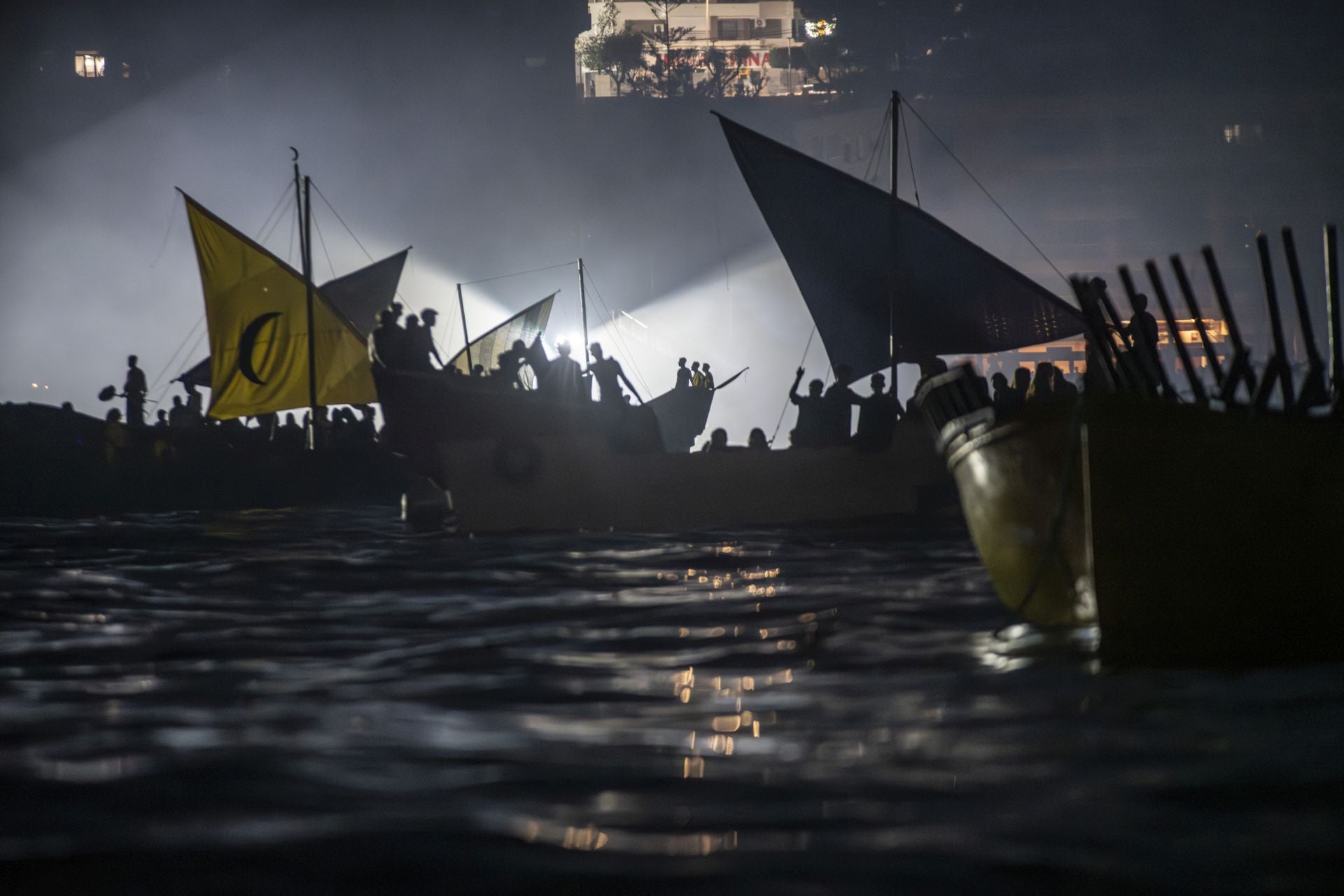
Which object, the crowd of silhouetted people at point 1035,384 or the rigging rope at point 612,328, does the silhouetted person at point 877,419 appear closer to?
the crowd of silhouetted people at point 1035,384

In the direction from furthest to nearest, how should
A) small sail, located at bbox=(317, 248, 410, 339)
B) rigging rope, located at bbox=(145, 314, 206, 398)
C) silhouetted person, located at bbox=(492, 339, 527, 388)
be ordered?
1. rigging rope, located at bbox=(145, 314, 206, 398)
2. small sail, located at bbox=(317, 248, 410, 339)
3. silhouetted person, located at bbox=(492, 339, 527, 388)

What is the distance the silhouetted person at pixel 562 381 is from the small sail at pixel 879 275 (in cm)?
308

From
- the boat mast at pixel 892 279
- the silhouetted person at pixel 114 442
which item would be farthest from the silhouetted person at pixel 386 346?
the silhouetted person at pixel 114 442

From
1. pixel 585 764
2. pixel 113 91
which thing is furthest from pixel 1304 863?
pixel 113 91

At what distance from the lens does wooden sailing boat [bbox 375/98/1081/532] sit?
14492 millimetres

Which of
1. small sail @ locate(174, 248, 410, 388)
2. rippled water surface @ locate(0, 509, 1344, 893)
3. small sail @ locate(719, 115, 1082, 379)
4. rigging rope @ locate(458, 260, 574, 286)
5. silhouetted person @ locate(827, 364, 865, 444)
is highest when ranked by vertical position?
rigging rope @ locate(458, 260, 574, 286)

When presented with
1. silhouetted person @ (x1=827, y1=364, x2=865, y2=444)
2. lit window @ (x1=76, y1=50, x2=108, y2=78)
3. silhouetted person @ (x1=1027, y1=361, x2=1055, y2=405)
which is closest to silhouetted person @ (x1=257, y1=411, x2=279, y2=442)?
silhouetted person @ (x1=827, y1=364, x2=865, y2=444)

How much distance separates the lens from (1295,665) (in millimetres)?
5953

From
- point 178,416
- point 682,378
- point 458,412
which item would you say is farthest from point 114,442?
point 458,412

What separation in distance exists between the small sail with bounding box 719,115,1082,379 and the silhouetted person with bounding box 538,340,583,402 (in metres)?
Result: 3.08

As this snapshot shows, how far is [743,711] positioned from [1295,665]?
2.47 m

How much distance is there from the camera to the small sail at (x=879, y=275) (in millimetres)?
17250

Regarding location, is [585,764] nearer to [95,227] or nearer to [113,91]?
[95,227]

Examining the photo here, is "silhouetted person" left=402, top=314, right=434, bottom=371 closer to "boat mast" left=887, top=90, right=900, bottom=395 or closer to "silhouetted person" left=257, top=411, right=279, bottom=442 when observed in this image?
"boat mast" left=887, top=90, right=900, bottom=395
